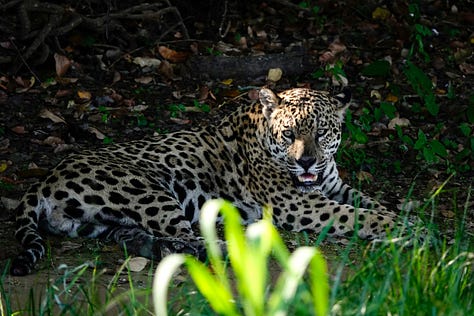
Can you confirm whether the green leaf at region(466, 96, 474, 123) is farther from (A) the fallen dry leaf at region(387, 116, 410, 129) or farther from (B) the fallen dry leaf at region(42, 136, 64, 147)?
(B) the fallen dry leaf at region(42, 136, 64, 147)

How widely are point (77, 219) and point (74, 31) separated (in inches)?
171

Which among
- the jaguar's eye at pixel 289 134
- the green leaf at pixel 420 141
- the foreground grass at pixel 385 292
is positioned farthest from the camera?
the green leaf at pixel 420 141

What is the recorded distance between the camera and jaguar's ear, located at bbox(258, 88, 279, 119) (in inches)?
314

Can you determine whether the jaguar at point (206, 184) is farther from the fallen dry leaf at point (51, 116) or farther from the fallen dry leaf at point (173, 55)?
the fallen dry leaf at point (173, 55)

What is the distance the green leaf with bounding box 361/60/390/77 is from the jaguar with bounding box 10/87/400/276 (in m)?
2.49

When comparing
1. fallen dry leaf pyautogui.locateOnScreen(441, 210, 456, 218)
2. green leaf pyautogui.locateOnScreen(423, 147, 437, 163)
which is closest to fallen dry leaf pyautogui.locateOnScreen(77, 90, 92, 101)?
green leaf pyautogui.locateOnScreen(423, 147, 437, 163)

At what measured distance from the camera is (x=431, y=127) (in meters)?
9.86

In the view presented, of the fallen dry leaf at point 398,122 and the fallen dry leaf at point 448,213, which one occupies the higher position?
the fallen dry leaf at point 448,213

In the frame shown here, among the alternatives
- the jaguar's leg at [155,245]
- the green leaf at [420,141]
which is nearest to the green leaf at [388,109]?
the green leaf at [420,141]

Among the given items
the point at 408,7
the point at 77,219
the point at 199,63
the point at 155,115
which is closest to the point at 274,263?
the point at 77,219

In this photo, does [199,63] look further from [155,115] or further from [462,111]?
[462,111]

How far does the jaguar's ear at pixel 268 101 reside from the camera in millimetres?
7965

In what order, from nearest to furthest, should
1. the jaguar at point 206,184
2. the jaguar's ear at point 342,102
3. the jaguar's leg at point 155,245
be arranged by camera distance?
the jaguar's leg at point 155,245
the jaguar at point 206,184
the jaguar's ear at point 342,102

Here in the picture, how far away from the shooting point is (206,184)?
26.7 ft
